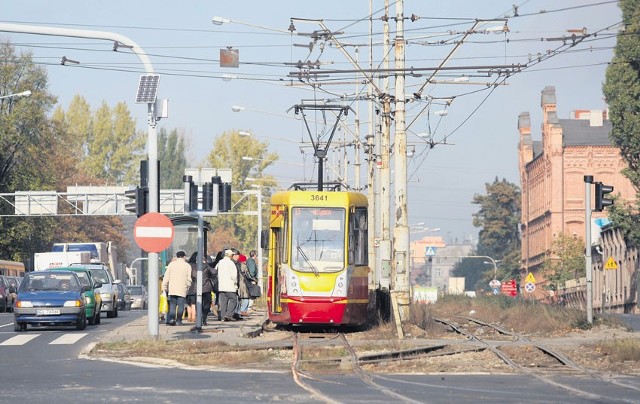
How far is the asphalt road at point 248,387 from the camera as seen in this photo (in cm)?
1540

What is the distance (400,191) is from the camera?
31.5 metres

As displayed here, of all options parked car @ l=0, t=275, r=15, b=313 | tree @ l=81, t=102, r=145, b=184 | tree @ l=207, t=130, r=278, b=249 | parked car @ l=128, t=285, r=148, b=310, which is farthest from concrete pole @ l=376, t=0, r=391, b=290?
tree @ l=81, t=102, r=145, b=184

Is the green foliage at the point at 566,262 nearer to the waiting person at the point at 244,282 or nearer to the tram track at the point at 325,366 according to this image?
the waiting person at the point at 244,282

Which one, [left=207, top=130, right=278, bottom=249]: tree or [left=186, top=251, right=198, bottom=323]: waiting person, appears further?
[left=207, top=130, right=278, bottom=249]: tree

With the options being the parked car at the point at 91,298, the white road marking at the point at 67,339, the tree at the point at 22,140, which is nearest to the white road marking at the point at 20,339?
the white road marking at the point at 67,339

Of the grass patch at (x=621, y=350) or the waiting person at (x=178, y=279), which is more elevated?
the waiting person at (x=178, y=279)

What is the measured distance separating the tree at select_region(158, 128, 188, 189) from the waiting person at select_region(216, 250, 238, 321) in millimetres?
89988

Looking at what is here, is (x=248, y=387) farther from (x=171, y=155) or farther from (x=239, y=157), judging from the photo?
(x=171, y=155)

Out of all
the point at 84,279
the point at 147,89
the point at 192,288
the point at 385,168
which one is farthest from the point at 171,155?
the point at 147,89

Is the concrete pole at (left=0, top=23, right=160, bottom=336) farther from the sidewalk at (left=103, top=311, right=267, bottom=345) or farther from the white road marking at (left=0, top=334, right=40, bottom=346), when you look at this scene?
the white road marking at (left=0, top=334, right=40, bottom=346)

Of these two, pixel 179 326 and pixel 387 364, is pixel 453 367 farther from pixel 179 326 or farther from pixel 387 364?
pixel 179 326

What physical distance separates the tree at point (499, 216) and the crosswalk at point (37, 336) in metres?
117

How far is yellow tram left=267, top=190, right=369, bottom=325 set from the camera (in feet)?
98.8

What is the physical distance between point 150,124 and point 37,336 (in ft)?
22.7
